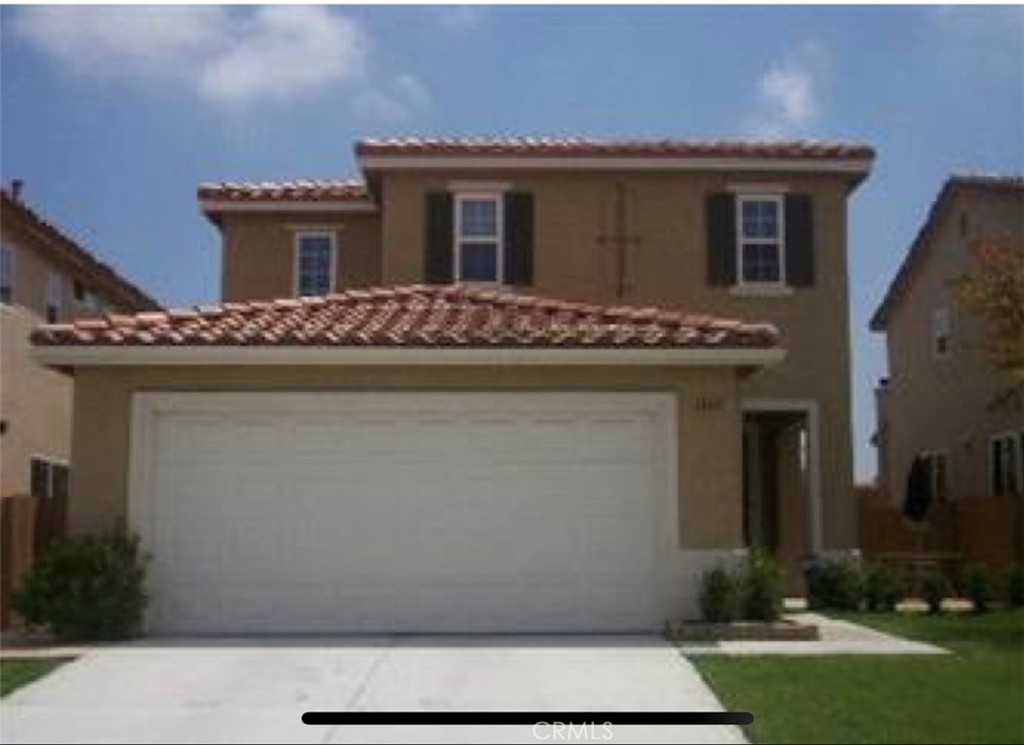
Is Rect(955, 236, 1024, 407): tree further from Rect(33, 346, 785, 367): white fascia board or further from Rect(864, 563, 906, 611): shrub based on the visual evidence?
Rect(33, 346, 785, 367): white fascia board

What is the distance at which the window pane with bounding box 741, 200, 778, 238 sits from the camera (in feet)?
74.8

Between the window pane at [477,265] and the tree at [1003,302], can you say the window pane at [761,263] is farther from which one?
the tree at [1003,302]

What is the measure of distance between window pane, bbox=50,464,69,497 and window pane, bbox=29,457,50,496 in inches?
8.7

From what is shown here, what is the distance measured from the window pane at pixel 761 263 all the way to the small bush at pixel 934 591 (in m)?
4.91

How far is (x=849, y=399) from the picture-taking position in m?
22.6

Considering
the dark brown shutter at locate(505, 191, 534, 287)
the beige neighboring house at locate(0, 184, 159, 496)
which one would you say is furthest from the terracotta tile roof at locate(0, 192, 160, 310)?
the dark brown shutter at locate(505, 191, 534, 287)

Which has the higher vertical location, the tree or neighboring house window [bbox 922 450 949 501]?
the tree

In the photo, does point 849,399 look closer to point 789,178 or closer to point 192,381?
point 789,178

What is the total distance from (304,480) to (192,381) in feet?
5.03

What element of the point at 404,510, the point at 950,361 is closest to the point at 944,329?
the point at 950,361

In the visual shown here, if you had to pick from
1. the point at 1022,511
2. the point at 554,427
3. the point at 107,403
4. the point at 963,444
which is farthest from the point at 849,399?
the point at 107,403

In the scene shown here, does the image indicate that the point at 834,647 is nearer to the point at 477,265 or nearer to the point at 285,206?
the point at 477,265

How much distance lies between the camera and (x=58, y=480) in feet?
80.0

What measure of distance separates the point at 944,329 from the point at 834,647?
14856 mm
